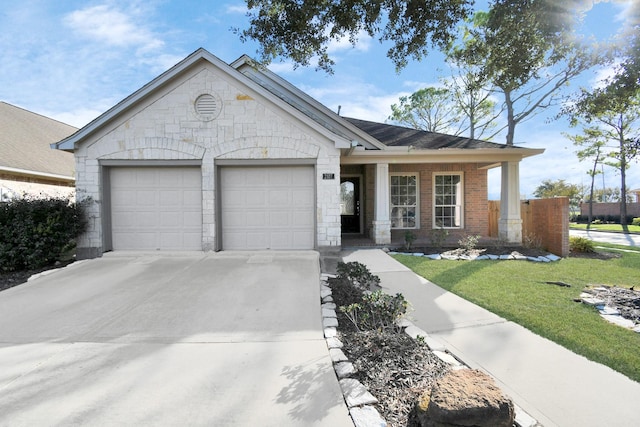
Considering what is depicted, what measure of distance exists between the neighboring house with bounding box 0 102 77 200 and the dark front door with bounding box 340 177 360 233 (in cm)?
1013

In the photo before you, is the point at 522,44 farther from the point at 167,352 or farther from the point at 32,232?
the point at 32,232

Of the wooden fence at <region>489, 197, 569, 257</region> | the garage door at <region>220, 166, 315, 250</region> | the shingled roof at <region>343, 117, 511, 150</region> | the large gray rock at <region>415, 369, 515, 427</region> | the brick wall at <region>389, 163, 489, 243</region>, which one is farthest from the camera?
the brick wall at <region>389, 163, 489, 243</region>

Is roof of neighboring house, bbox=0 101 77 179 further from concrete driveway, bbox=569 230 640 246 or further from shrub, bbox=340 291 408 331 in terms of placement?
concrete driveway, bbox=569 230 640 246

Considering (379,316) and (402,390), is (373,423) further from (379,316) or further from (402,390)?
(379,316)

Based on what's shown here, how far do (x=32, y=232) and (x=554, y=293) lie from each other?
35.8ft

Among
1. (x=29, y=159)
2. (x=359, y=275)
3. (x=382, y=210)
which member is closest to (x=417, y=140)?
(x=382, y=210)

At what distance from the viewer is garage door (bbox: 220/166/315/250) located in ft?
29.1

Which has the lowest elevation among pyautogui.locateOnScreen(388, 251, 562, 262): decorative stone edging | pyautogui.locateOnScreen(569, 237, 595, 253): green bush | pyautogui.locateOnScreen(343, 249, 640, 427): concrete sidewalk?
pyautogui.locateOnScreen(343, 249, 640, 427): concrete sidewalk

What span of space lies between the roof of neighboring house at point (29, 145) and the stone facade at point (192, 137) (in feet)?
22.5

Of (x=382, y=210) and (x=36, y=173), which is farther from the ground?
(x=36, y=173)

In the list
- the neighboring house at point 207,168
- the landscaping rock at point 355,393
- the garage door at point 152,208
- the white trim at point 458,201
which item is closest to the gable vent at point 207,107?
the neighboring house at point 207,168

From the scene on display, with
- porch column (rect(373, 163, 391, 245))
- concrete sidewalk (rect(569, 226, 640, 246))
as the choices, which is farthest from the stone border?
concrete sidewalk (rect(569, 226, 640, 246))

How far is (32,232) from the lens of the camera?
741 cm

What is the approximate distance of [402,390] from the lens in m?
2.88
